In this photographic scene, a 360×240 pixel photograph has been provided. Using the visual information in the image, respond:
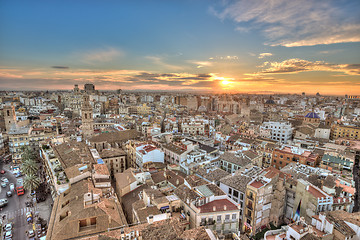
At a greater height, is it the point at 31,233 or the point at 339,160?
the point at 339,160

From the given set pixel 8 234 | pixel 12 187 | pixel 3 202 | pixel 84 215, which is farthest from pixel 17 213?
pixel 84 215

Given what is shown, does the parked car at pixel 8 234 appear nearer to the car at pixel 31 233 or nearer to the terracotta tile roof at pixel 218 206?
the car at pixel 31 233

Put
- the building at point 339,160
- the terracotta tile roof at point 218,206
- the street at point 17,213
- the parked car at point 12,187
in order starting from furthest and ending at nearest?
the parked car at point 12,187, the building at point 339,160, the street at point 17,213, the terracotta tile roof at point 218,206

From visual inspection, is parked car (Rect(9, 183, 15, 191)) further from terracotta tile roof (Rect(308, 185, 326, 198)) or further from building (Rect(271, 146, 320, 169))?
building (Rect(271, 146, 320, 169))

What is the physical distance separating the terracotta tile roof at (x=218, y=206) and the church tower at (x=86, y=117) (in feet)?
144

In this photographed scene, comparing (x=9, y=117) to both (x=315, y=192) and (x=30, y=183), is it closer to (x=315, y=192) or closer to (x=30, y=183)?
(x=30, y=183)

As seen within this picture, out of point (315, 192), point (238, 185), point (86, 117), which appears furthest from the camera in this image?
point (86, 117)

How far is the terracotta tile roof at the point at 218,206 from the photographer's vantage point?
2147 cm

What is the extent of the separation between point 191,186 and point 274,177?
490 inches

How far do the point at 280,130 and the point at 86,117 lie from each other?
5926 cm

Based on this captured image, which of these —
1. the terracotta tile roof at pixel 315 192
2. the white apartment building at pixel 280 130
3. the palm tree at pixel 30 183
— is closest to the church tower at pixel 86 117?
the palm tree at pixel 30 183

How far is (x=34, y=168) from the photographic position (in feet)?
138

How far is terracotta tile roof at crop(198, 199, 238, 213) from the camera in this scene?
21.5 m

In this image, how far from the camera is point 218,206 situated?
72.8ft
